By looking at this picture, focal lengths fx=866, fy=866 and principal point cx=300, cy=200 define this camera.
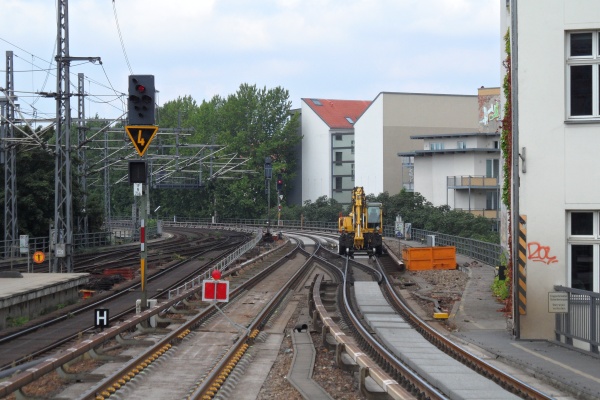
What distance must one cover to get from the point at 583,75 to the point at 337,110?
95283mm

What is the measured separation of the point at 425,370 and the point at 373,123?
77333mm

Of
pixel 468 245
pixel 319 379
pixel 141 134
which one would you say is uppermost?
pixel 141 134

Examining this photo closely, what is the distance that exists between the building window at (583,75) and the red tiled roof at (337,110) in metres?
86.5

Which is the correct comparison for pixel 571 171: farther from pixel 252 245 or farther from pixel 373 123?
pixel 373 123

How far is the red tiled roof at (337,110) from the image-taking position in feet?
348

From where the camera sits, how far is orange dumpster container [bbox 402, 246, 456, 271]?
3866cm

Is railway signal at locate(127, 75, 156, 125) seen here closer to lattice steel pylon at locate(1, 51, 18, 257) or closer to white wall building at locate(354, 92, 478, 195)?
lattice steel pylon at locate(1, 51, 18, 257)

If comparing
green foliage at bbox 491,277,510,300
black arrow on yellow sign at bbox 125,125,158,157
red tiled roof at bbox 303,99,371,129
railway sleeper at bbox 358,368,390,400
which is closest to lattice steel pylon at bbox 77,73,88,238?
green foliage at bbox 491,277,510,300

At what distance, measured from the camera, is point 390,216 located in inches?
2817

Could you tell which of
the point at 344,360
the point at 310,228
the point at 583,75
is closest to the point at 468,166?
the point at 310,228

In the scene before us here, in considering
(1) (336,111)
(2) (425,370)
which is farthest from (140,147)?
(1) (336,111)

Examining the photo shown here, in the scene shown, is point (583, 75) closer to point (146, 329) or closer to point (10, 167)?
point (146, 329)

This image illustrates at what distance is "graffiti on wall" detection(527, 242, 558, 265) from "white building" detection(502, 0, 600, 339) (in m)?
0.02

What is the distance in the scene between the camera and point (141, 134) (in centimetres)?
1773
